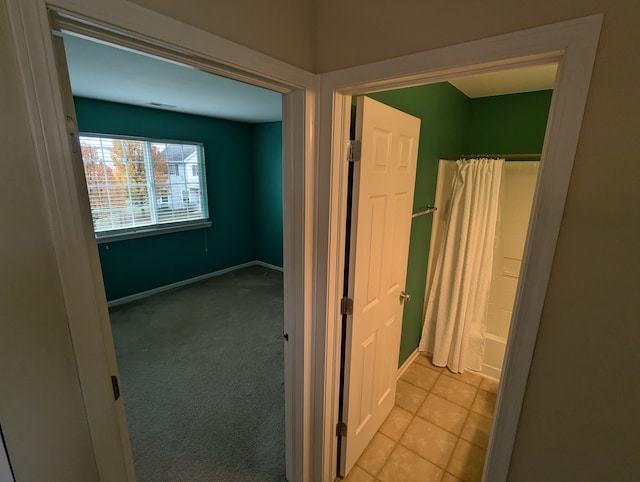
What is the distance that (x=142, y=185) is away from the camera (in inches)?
147

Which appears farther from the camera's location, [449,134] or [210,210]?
[210,210]

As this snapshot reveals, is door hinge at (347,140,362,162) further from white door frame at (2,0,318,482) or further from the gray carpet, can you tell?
the gray carpet

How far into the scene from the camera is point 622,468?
76cm

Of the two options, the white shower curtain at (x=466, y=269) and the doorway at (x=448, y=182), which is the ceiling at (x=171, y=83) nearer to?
the doorway at (x=448, y=182)

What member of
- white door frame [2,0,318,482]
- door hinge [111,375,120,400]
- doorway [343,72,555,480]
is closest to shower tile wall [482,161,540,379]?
doorway [343,72,555,480]

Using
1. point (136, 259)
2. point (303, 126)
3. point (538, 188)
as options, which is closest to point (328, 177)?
point (303, 126)

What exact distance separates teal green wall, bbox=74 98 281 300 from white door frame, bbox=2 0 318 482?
3.27 metres

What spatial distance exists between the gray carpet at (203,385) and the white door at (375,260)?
621mm

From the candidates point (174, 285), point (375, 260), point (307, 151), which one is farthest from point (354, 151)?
point (174, 285)

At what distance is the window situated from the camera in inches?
131

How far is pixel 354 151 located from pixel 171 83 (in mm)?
2077

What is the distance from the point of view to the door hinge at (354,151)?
1.27 meters

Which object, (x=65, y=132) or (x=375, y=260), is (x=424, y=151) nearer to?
(x=375, y=260)

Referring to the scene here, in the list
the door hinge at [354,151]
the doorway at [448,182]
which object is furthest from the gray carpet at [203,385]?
the door hinge at [354,151]
